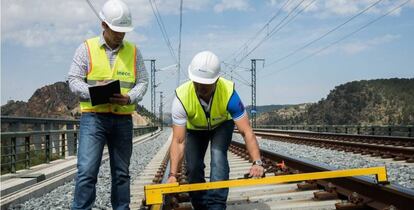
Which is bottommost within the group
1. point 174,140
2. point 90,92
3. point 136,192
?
point 136,192

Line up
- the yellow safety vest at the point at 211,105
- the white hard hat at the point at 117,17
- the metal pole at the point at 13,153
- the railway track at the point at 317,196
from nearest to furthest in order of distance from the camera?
the white hard hat at the point at 117,17 < the yellow safety vest at the point at 211,105 < the railway track at the point at 317,196 < the metal pole at the point at 13,153

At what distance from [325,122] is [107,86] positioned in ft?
310

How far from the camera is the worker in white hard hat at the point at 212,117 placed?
16.1ft

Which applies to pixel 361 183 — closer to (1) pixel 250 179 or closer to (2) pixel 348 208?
(2) pixel 348 208

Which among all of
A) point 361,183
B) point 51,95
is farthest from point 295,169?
point 51,95

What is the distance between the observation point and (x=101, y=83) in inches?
191

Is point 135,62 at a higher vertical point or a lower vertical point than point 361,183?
higher

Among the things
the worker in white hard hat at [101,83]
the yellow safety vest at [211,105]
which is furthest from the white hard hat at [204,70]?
the worker in white hard hat at [101,83]

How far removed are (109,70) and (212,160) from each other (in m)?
1.30

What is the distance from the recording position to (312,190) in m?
6.86

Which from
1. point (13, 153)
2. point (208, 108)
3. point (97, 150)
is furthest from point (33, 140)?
point (208, 108)

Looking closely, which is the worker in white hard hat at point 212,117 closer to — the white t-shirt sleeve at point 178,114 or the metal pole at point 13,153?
the white t-shirt sleeve at point 178,114

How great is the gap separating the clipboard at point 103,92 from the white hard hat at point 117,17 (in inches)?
19.4

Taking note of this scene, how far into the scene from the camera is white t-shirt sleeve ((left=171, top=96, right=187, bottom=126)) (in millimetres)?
5082
